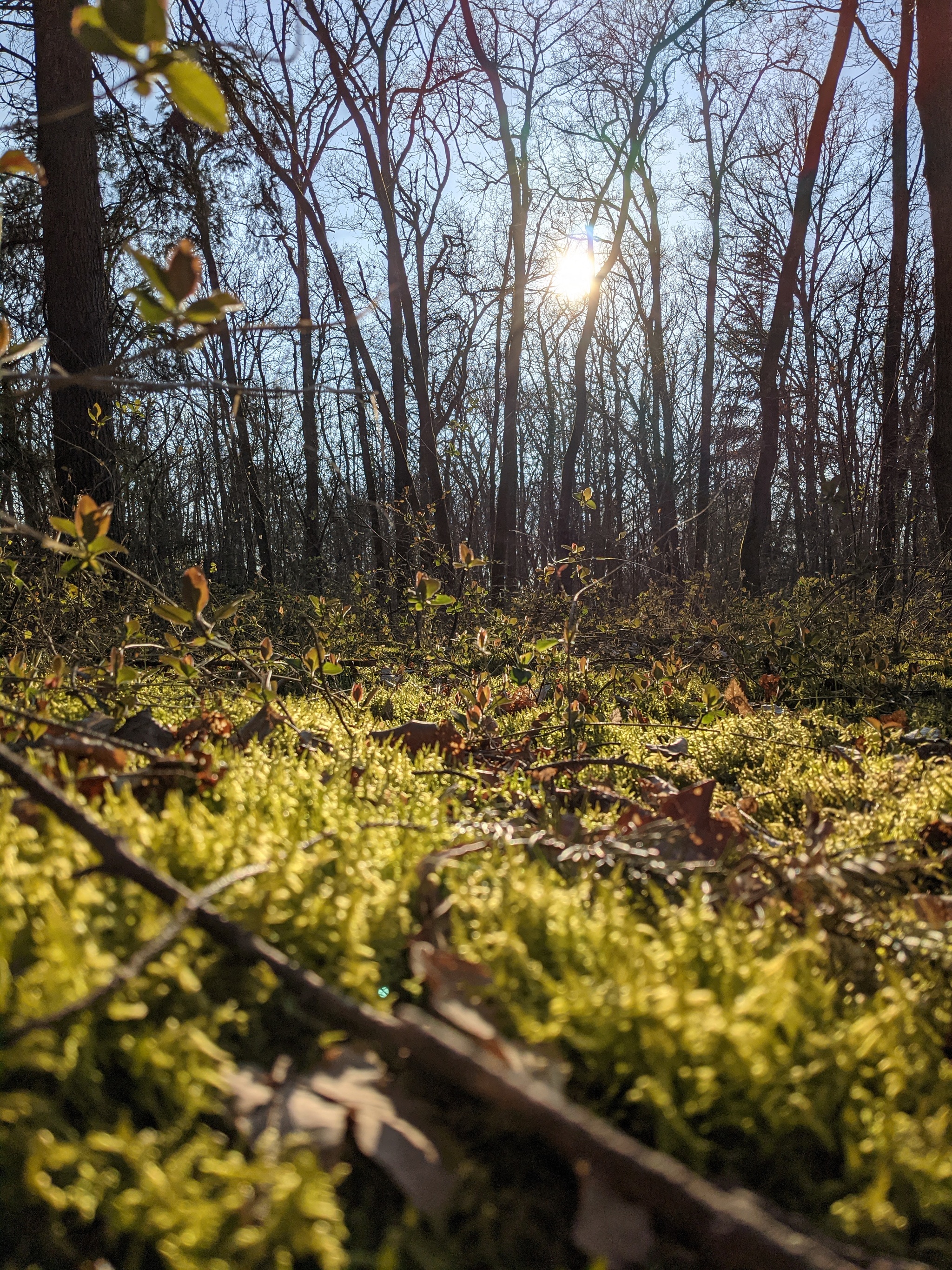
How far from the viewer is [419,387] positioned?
1184 cm

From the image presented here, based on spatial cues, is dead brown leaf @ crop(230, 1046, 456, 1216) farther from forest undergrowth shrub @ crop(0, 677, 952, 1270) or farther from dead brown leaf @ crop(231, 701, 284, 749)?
dead brown leaf @ crop(231, 701, 284, 749)

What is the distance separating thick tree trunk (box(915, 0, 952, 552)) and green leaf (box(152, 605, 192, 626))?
7.63m

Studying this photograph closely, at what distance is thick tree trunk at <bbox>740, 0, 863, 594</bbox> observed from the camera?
9031 millimetres

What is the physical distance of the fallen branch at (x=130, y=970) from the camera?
0.66 meters

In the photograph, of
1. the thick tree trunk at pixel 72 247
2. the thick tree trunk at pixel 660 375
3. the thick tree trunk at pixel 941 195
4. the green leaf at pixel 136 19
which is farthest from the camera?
the thick tree trunk at pixel 660 375

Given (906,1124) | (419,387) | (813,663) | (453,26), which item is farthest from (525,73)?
(906,1124)

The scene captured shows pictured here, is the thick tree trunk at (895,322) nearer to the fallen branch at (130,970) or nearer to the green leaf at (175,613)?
the green leaf at (175,613)

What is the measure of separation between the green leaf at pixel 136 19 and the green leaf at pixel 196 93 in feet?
0.14

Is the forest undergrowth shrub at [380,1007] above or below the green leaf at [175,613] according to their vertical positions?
below

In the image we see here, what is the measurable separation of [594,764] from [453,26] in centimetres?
1384

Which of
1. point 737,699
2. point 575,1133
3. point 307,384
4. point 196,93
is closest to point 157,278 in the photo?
point 196,93

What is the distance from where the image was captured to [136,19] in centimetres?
106

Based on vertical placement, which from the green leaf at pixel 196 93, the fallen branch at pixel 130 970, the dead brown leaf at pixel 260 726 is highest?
the green leaf at pixel 196 93

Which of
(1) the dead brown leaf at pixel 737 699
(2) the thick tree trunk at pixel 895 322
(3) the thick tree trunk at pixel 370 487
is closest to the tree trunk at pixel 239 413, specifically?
(3) the thick tree trunk at pixel 370 487
